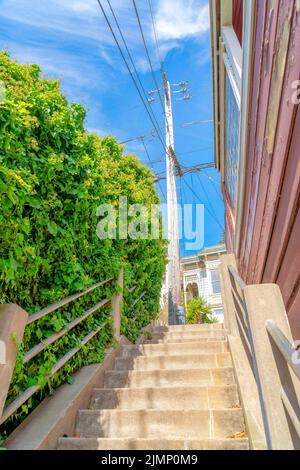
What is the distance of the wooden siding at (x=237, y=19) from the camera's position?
363cm

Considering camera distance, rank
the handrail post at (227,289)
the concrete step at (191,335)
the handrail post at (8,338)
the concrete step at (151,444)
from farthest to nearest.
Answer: the concrete step at (191,335) → the handrail post at (227,289) → the concrete step at (151,444) → the handrail post at (8,338)

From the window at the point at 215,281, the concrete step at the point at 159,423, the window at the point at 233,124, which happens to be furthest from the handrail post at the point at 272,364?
the window at the point at 215,281

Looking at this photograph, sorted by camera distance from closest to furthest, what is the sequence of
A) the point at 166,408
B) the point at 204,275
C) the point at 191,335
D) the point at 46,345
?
the point at 46,345
the point at 166,408
the point at 191,335
the point at 204,275

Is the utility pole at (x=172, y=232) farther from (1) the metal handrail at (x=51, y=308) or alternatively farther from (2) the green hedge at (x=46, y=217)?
(1) the metal handrail at (x=51, y=308)

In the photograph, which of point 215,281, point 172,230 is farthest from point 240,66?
point 215,281

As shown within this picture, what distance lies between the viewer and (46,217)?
2.31 meters

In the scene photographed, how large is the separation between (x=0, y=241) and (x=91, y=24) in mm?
4596

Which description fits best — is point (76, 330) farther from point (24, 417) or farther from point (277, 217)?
point (277, 217)

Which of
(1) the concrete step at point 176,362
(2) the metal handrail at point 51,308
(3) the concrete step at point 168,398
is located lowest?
(3) the concrete step at point 168,398

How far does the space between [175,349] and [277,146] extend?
3.09 metres

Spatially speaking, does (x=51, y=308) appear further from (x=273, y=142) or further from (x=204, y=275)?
(x=204, y=275)

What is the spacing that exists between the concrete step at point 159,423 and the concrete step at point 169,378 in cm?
59

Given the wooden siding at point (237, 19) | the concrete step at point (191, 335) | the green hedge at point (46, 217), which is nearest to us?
the green hedge at point (46, 217)

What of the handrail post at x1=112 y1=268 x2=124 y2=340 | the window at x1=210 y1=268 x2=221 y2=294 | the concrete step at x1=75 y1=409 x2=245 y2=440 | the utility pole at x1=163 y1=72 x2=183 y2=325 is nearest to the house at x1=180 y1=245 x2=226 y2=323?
the window at x1=210 y1=268 x2=221 y2=294
